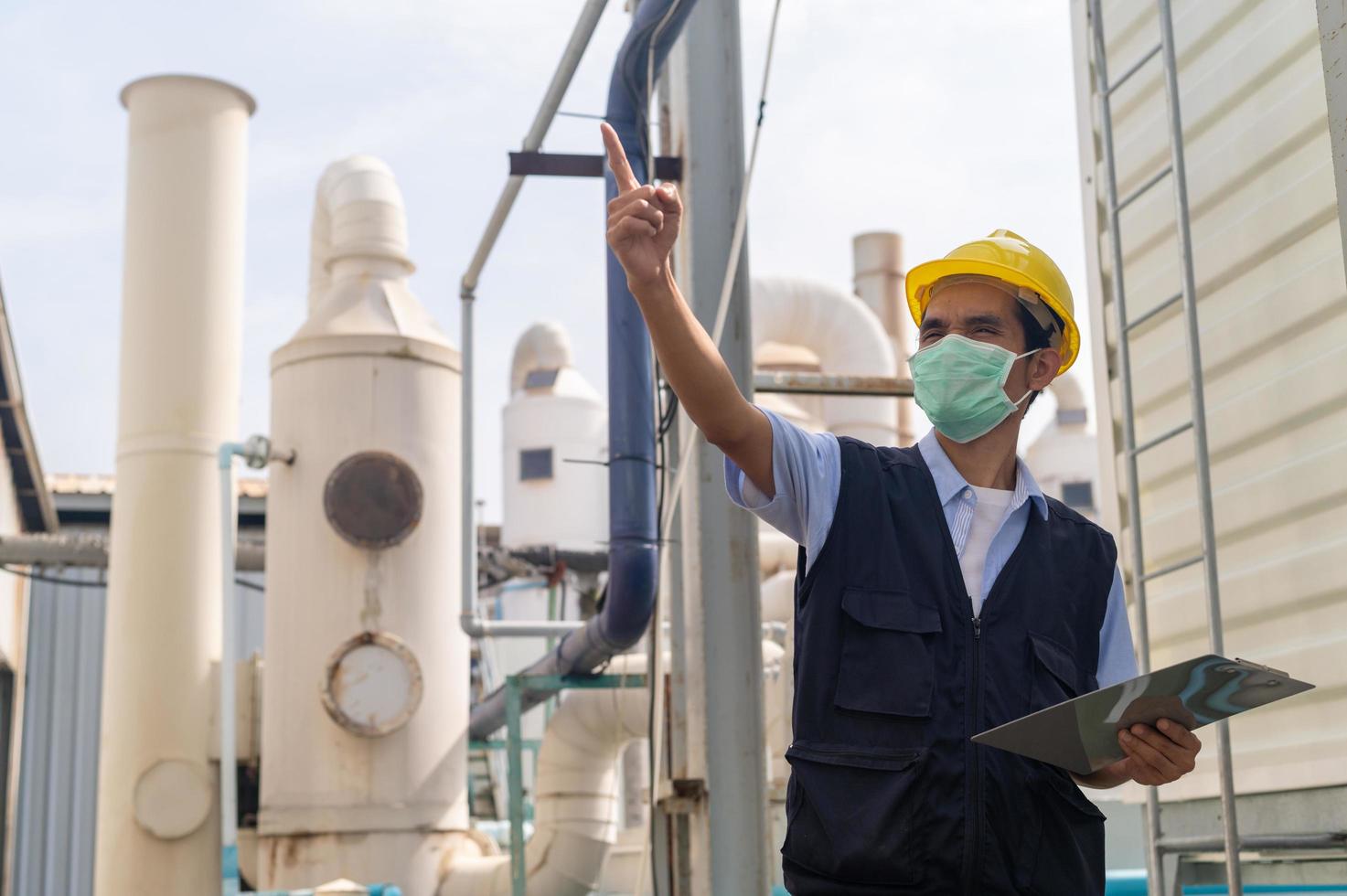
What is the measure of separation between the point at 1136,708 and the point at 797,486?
1.82 feet

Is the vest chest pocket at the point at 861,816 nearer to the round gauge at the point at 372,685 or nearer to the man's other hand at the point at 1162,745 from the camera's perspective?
the man's other hand at the point at 1162,745

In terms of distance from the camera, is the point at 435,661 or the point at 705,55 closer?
the point at 705,55

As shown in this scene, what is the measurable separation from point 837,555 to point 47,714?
55.1ft

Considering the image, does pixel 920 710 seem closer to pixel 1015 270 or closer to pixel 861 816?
pixel 861 816

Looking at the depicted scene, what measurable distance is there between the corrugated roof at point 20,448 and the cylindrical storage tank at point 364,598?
13.7ft

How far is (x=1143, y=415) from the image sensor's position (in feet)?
15.8

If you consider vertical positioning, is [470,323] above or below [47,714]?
above

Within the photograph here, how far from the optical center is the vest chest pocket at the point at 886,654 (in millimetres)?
2160

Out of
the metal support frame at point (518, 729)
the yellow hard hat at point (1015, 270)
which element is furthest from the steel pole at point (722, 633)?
the metal support frame at point (518, 729)

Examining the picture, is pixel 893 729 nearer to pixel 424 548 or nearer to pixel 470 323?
pixel 470 323

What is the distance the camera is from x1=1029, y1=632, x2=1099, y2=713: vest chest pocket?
2223mm

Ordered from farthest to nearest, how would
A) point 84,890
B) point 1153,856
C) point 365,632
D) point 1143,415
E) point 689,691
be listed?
point 84,890, point 365,632, point 689,691, point 1143,415, point 1153,856

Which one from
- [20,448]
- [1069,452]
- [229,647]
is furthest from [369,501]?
[1069,452]

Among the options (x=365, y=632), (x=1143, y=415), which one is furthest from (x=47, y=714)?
(x=1143, y=415)
